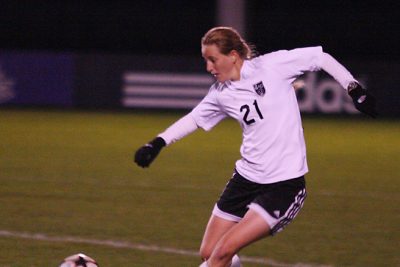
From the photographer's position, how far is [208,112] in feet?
20.3

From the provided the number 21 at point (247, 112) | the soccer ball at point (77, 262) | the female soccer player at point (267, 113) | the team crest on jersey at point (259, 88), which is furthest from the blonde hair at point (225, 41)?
the soccer ball at point (77, 262)

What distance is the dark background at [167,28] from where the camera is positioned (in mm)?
33219

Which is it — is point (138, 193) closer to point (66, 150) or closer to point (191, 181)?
point (191, 181)

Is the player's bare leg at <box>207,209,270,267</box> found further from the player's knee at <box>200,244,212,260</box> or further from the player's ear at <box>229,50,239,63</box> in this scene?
the player's ear at <box>229,50,239,63</box>

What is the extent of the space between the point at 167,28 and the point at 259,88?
2833 cm

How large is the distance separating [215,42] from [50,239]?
137 inches

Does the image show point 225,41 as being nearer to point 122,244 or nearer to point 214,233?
point 214,233

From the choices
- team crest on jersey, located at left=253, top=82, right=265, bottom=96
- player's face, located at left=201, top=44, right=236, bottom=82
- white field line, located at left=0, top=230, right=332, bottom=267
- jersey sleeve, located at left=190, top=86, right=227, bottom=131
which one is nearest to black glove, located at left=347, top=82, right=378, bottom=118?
team crest on jersey, located at left=253, top=82, right=265, bottom=96

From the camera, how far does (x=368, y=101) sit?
5789 mm

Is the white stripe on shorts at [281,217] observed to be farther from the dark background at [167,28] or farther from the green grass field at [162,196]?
the dark background at [167,28]

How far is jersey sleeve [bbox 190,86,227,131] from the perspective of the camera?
611cm

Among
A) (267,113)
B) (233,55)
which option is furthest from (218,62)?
(267,113)

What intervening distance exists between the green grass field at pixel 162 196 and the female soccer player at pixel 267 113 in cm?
200

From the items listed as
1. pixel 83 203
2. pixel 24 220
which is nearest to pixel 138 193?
pixel 83 203
